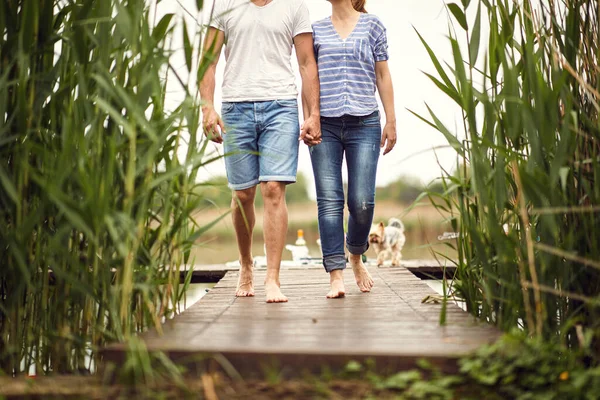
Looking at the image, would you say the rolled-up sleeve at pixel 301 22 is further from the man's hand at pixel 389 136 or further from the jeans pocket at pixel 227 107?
the man's hand at pixel 389 136

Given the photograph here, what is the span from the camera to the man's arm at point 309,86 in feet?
10.2

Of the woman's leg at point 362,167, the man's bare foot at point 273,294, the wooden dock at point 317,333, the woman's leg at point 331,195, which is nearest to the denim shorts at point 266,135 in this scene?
the woman's leg at point 331,195

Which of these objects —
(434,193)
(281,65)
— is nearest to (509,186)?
(434,193)

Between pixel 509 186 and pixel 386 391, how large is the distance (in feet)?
3.65

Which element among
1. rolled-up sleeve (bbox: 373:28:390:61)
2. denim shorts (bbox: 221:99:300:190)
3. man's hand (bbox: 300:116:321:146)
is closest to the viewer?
denim shorts (bbox: 221:99:300:190)

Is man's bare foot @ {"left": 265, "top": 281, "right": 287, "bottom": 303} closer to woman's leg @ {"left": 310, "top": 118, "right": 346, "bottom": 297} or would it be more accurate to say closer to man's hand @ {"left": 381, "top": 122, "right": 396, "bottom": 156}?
woman's leg @ {"left": 310, "top": 118, "right": 346, "bottom": 297}

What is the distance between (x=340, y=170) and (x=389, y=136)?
31 cm

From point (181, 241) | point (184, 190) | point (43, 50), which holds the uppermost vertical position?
point (43, 50)

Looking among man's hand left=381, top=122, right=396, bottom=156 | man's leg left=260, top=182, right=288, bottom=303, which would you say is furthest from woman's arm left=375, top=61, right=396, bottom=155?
man's leg left=260, top=182, right=288, bottom=303

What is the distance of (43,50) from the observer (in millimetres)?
2262

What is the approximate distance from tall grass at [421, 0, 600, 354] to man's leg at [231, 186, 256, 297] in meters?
0.99

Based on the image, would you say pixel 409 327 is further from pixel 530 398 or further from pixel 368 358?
pixel 530 398

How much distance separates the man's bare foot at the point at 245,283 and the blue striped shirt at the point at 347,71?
0.80 meters

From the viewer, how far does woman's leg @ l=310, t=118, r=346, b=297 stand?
322cm
